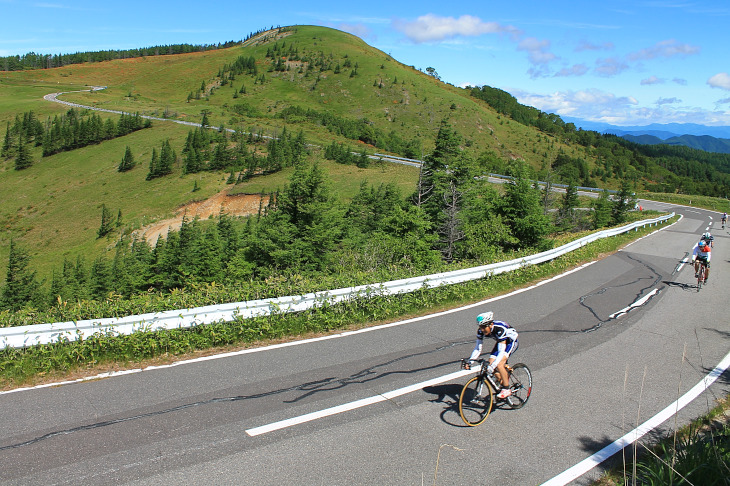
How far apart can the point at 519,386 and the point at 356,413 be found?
221cm

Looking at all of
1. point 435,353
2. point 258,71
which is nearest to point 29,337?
point 435,353

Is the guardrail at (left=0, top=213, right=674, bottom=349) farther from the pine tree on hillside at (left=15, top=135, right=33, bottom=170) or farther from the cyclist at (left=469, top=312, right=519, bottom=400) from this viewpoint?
the pine tree on hillside at (left=15, top=135, right=33, bottom=170)

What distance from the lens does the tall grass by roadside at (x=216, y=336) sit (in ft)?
21.6

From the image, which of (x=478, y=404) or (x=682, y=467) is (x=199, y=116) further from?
(x=682, y=467)

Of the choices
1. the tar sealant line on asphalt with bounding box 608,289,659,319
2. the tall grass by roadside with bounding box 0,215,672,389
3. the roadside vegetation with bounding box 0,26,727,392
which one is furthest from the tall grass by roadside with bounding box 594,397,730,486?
the tar sealant line on asphalt with bounding box 608,289,659,319

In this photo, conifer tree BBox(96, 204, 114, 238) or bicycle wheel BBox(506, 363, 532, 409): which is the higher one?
bicycle wheel BBox(506, 363, 532, 409)

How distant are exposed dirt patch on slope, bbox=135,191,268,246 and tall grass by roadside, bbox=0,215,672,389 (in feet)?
128

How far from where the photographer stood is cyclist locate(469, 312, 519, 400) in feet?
19.3

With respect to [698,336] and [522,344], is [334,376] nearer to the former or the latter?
[522,344]

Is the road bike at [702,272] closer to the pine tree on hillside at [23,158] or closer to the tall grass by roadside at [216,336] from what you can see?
the tall grass by roadside at [216,336]

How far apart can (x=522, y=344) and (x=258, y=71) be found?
145 meters

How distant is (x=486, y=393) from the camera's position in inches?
233

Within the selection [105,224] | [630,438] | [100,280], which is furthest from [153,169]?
[630,438]

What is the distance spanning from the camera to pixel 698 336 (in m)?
9.38
